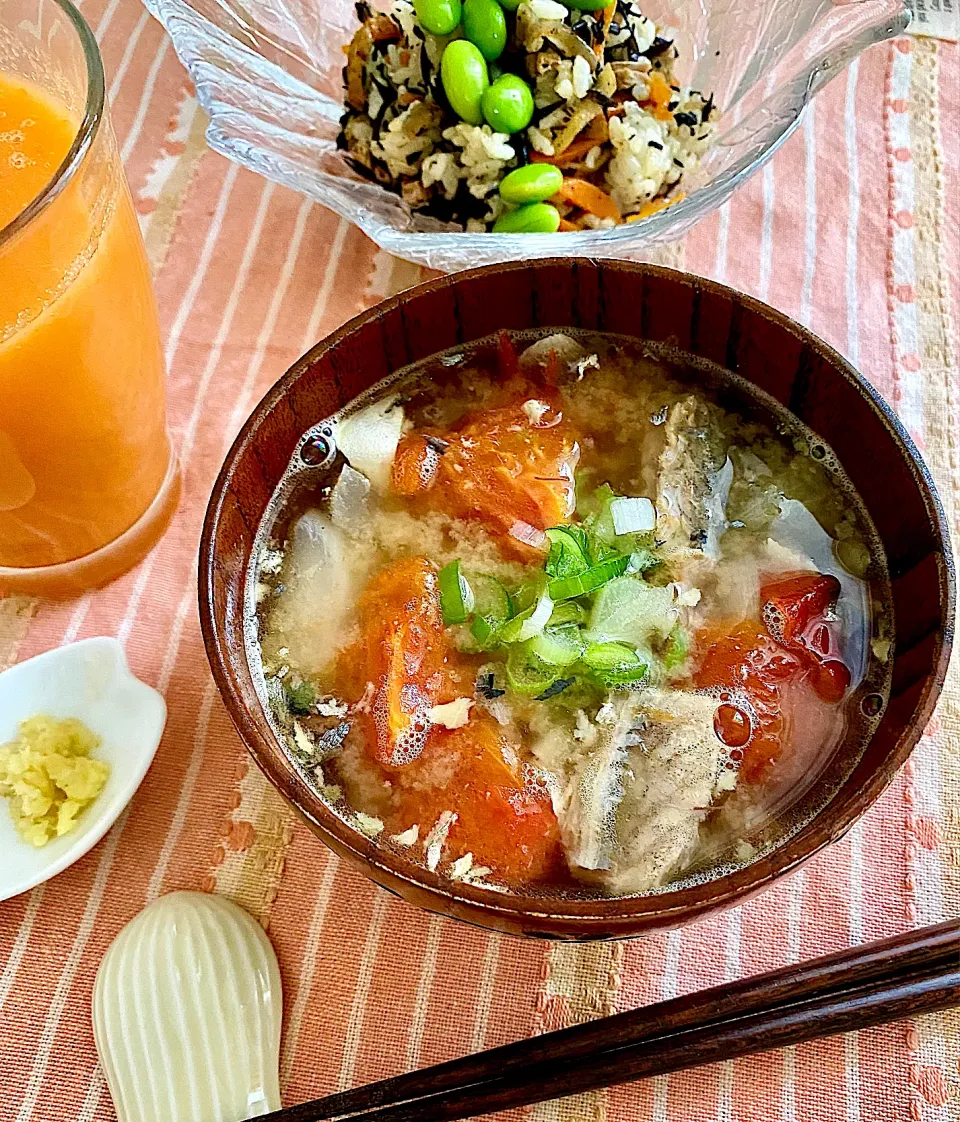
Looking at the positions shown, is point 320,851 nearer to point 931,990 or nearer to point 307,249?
point 931,990

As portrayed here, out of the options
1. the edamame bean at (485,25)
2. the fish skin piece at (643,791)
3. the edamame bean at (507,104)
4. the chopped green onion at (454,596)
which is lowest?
the fish skin piece at (643,791)

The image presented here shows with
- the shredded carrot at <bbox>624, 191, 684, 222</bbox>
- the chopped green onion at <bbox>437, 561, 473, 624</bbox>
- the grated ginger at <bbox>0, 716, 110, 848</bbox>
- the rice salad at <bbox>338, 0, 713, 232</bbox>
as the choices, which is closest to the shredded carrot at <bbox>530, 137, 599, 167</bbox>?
the rice salad at <bbox>338, 0, 713, 232</bbox>

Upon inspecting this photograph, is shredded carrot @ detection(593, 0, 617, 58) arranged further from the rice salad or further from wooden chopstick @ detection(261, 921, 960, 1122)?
wooden chopstick @ detection(261, 921, 960, 1122)

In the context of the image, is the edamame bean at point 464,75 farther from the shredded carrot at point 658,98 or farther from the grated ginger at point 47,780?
the grated ginger at point 47,780

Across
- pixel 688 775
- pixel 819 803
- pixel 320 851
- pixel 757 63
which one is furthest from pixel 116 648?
pixel 757 63

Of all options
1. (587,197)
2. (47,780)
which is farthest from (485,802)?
(587,197)

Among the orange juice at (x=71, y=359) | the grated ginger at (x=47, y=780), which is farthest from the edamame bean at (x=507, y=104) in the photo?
the grated ginger at (x=47, y=780)
